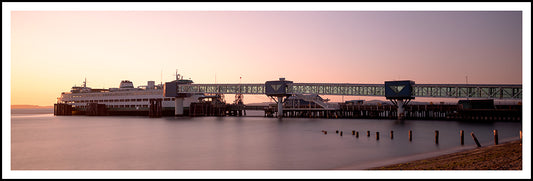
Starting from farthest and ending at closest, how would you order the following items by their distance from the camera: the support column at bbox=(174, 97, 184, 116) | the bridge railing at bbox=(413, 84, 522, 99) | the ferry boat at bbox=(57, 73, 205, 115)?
the ferry boat at bbox=(57, 73, 205, 115), the support column at bbox=(174, 97, 184, 116), the bridge railing at bbox=(413, 84, 522, 99)

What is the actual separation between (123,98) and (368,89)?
305ft

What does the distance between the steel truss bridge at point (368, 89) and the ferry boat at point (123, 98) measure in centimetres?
1200

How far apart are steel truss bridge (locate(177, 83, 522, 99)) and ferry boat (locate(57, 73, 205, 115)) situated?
39.4ft

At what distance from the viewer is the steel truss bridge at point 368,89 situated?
77562 millimetres

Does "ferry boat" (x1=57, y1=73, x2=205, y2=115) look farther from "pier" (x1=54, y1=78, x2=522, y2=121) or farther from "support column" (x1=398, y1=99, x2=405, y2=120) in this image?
"support column" (x1=398, y1=99, x2=405, y2=120)

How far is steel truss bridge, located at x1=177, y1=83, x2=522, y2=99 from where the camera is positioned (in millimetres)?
77562

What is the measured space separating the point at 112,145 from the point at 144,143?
3661 millimetres

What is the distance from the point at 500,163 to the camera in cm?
1911

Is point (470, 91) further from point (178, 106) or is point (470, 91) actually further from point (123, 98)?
point (123, 98)

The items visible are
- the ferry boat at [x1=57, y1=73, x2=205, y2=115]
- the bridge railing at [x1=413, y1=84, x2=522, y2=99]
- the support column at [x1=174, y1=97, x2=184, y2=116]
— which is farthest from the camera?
the ferry boat at [x1=57, y1=73, x2=205, y2=115]

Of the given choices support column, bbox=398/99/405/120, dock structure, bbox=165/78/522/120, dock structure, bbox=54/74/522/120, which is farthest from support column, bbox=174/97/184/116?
support column, bbox=398/99/405/120

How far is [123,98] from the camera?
13562 centimetres

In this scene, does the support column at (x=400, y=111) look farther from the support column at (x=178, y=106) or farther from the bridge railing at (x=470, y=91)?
the support column at (x=178, y=106)

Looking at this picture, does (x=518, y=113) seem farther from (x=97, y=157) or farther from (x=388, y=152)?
(x=97, y=157)
